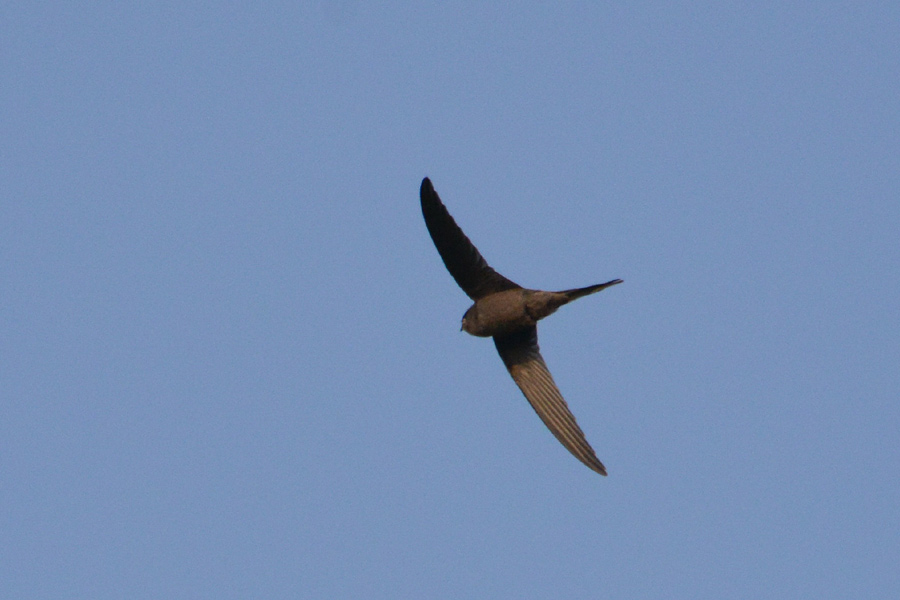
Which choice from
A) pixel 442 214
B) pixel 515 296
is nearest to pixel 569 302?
pixel 515 296

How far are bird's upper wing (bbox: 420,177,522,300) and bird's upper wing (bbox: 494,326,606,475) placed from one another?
64 cm

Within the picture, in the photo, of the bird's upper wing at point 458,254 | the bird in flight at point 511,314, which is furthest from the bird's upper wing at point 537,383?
the bird's upper wing at point 458,254

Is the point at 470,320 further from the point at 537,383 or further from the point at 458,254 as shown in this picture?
the point at 537,383

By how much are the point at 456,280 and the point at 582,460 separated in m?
2.29

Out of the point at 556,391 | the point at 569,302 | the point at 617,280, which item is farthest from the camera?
the point at 556,391

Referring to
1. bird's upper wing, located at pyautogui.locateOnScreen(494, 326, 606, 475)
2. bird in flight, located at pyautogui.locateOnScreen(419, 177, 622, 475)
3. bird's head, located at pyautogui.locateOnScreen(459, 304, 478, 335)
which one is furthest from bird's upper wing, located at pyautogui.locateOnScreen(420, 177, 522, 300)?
bird's upper wing, located at pyautogui.locateOnScreen(494, 326, 606, 475)

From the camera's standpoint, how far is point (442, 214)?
38.0 ft

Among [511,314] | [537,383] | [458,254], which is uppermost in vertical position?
[458,254]

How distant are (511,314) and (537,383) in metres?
0.96

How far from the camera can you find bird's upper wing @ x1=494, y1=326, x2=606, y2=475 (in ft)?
39.5

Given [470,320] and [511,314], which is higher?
[470,320]

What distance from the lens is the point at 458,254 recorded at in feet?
39.1

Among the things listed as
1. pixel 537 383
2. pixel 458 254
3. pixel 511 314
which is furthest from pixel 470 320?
pixel 537 383

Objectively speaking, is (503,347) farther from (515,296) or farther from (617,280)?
(617,280)
